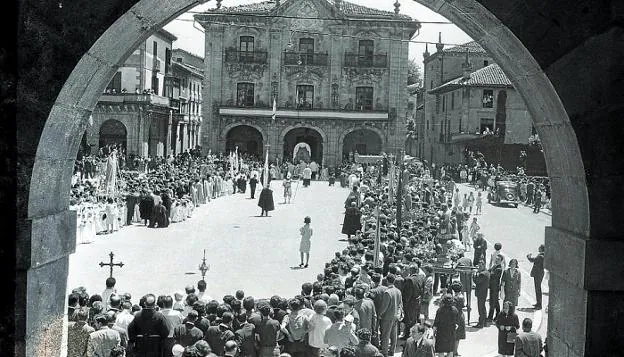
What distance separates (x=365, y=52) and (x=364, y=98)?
3830 millimetres

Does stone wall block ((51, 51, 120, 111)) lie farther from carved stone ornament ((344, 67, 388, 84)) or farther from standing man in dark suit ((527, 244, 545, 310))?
carved stone ornament ((344, 67, 388, 84))

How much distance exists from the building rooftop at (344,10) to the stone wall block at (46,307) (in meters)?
55.1

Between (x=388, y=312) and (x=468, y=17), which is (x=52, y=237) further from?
(x=388, y=312)

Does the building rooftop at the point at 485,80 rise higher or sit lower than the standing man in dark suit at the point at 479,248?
higher

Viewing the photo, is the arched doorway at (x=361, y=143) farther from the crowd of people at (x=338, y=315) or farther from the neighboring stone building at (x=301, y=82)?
the crowd of people at (x=338, y=315)

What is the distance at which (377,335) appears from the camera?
11.8 metres

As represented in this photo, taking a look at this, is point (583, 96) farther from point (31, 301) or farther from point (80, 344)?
point (80, 344)

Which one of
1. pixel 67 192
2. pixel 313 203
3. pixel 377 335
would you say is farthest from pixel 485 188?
pixel 67 192

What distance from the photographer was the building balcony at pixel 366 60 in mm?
61500

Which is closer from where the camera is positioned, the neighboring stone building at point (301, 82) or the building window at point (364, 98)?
the neighboring stone building at point (301, 82)

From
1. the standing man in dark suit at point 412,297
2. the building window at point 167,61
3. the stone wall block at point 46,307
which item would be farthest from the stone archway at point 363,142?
the stone wall block at point 46,307

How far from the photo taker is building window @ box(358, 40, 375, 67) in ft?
202

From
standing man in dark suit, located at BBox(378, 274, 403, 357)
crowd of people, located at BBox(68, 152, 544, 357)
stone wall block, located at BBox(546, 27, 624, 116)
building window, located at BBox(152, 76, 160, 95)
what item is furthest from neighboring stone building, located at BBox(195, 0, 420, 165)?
stone wall block, located at BBox(546, 27, 624, 116)

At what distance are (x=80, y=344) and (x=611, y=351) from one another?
20.6 feet
